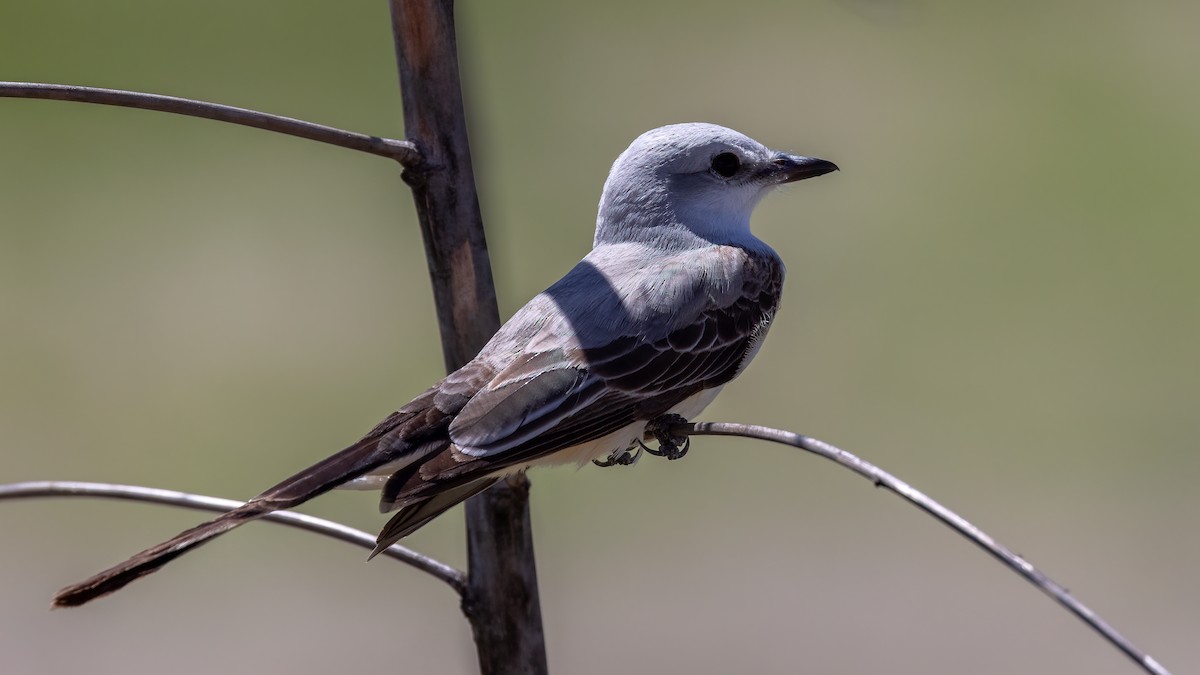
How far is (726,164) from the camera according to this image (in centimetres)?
322

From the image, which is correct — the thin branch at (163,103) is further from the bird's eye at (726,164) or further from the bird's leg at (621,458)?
the bird's eye at (726,164)

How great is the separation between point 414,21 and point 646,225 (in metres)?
1.23

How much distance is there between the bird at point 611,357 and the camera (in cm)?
219

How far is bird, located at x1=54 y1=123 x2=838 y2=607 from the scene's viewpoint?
2186 millimetres

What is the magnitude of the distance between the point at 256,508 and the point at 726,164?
5.62ft

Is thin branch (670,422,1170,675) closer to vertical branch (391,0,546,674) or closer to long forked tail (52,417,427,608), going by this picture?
vertical branch (391,0,546,674)

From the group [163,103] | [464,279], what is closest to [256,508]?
[464,279]

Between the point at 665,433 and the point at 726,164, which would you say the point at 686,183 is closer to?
the point at 726,164

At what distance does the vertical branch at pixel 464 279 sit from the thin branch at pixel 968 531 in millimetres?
458

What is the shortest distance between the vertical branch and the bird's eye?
1.22 m

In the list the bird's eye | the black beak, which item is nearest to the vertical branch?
the bird's eye

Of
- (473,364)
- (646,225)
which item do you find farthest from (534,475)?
(473,364)

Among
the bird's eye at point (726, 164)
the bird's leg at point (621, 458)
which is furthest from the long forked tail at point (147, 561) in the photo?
the bird's eye at point (726, 164)

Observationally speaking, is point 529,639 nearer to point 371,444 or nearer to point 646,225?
point 371,444
